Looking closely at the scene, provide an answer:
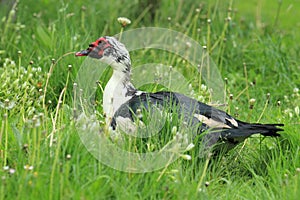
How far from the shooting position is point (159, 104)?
4.61m

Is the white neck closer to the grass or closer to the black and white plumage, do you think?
the black and white plumage

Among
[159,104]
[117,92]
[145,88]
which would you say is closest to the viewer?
[159,104]

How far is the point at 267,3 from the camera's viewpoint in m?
10.3

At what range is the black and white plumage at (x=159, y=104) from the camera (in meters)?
4.49

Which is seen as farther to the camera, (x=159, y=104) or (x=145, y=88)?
(x=145, y=88)

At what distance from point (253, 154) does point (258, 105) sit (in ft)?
4.68

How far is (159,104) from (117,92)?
1.16ft

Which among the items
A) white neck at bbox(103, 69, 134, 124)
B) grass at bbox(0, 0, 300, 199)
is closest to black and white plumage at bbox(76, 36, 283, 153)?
white neck at bbox(103, 69, 134, 124)

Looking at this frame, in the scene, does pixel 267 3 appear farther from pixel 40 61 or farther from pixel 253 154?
pixel 253 154

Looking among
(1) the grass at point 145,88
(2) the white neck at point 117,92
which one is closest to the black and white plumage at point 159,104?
(2) the white neck at point 117,92

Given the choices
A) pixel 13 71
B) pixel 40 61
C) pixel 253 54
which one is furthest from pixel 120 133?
pixel 253 54

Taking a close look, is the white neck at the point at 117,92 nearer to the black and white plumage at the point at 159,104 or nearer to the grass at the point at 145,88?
the black and white plumage at the point at 159,104

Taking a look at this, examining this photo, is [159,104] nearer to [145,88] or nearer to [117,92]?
[117,92]

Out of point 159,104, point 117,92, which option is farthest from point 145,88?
point 159,104
